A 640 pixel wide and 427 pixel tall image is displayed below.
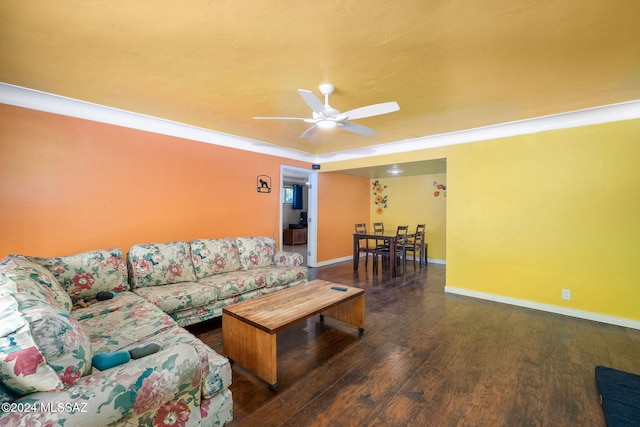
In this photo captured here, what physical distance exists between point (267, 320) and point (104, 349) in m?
0.94

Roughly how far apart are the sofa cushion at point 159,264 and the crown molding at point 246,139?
1.46 m

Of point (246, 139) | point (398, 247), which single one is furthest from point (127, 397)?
point (398, 247)

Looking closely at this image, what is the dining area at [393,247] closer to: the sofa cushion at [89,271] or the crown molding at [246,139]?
the crown molding at [246,139]

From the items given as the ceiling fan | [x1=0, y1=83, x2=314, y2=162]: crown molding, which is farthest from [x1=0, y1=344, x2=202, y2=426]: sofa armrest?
[x1=0, y1=83, x2=314, y2=162]: crown molding

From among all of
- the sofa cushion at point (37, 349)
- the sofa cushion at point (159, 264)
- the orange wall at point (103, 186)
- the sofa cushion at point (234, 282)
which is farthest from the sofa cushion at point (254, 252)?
the sofa cushion at point (37, 349)

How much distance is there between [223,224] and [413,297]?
2934 mm

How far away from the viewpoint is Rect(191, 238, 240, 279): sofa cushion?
124 inches

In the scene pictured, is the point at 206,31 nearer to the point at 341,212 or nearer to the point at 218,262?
the point at 218,262

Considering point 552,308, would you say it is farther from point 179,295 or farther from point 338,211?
point 179,295

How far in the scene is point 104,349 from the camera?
1539 mm

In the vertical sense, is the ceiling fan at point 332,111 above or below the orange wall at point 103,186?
above

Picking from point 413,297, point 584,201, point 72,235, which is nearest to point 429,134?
point 584,201

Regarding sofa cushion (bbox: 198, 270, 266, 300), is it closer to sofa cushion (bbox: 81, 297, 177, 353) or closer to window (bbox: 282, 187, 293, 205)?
sofa cushion (bbox: 81, 297, 177, 353)

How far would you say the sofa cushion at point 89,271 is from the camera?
7.38ft
